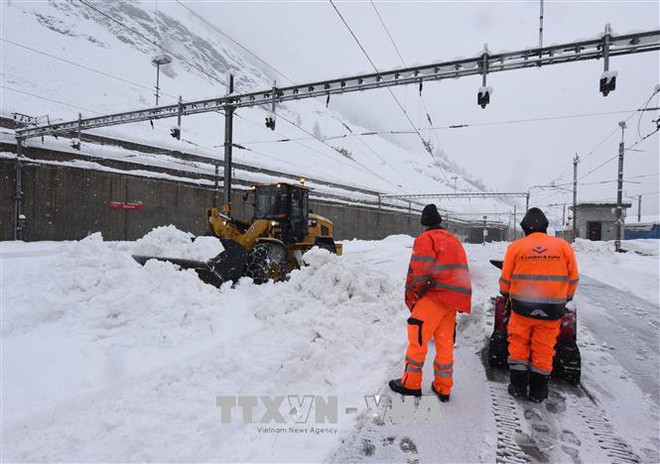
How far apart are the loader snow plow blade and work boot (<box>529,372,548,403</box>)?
5.33 meters

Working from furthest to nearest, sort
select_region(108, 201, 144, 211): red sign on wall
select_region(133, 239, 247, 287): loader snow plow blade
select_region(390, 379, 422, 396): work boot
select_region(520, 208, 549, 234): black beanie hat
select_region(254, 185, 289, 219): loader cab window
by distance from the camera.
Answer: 1. select_region(108, 201, 144, 211): red sign on wall
2. select_region(254, 185, 289, 219): loader cab window
3. select_region(133, 239, 247, 287): loader snow plow blade
4. select_region(520, 208, 549, 234): black beanie hat
5. select_region(390, 379, 422, 396): work boot

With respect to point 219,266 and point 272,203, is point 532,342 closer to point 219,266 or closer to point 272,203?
point 219,266

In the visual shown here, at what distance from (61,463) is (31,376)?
1.31 m

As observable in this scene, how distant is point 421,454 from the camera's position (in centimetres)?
235

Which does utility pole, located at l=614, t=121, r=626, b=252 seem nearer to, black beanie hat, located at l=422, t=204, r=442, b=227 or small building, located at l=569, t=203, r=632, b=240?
small building, located at l=569, t=203, r=632, b=240

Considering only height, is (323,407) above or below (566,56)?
below

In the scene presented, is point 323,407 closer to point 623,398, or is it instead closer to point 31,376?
point 31,376

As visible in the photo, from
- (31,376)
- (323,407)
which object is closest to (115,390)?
(31,376)

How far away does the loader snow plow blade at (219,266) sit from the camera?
6.62m

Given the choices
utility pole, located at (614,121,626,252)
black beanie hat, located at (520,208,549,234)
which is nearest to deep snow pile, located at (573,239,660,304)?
utility pole, located at (614,121,626,252)

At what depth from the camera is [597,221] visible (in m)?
38.5

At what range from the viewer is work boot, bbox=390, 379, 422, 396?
3.13 metres

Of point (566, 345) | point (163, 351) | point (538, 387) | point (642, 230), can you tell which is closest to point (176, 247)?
point (163, 351)

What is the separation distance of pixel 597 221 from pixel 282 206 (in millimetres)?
43474
